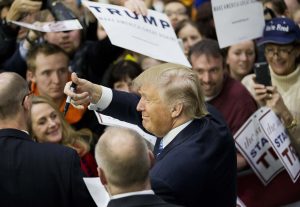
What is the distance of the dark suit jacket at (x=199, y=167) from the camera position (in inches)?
142

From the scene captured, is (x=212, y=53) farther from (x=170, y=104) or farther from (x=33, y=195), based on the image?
(x=33, y=195)

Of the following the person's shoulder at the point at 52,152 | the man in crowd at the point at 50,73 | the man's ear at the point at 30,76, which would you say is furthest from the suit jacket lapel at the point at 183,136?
the man's ear at the point at 30,76

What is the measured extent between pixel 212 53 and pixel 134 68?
0.74m

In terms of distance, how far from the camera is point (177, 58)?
4715 mm

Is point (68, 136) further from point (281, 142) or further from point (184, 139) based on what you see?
point (184, 139)

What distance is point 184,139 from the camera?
12.6 ft

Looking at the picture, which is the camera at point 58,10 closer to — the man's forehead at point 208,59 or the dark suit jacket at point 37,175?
the man's forehead at point 208,59

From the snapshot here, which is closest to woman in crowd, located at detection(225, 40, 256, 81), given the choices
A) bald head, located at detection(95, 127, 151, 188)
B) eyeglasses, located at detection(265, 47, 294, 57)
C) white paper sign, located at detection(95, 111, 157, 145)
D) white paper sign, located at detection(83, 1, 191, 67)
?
eyeglasses, located at detection(265, 47, 294, 57)

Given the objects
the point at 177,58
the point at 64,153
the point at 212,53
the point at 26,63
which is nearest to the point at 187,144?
the point at 64,153

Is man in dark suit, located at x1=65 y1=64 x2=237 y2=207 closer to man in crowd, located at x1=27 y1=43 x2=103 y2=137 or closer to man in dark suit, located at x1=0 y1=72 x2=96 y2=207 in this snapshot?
man in dark suit, located at x1=0 y1=72 x2=96 y2=207

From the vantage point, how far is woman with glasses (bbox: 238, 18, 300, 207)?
5328 mm

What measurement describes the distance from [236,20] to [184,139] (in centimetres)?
185

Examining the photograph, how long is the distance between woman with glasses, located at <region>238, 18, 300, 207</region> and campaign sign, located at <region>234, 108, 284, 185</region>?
0.25 ft

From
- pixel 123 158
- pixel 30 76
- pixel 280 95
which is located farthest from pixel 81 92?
pixel 30 76
